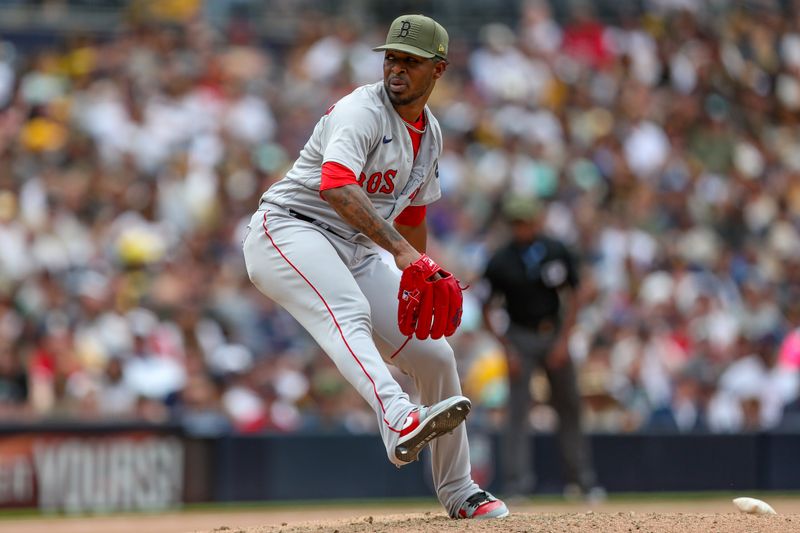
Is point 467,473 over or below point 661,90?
below

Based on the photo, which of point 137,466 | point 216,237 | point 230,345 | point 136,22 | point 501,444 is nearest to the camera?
point 137,466

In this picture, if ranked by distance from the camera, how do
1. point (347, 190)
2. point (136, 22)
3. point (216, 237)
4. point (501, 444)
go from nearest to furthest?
point (347, 190) → point (501, 444) → point (216, 237) → point (136, 22)

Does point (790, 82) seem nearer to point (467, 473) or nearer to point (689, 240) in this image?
point (689, 240)

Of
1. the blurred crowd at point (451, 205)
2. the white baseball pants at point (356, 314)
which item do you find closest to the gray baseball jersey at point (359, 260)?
the white baseball pants at point (356, 314)

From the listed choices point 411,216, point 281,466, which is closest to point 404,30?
point 411,216

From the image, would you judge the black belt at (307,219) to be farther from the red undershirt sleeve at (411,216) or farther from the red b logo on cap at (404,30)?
the red b logo on cap at (404,30)

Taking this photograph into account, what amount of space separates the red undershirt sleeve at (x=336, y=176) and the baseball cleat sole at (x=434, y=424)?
3.17 feet

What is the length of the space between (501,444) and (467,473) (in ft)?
15.9

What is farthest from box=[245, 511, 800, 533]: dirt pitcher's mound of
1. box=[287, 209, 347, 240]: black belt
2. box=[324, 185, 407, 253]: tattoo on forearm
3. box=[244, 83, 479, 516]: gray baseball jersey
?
box=[287, 209, 347, 240]: black belt

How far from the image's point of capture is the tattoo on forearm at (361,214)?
539 centimetres

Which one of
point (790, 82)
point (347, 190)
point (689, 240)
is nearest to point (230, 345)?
point (689, 240)

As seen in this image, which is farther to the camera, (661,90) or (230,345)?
(661,90)

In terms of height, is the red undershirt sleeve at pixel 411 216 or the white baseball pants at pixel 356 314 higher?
the red undershirt sleeve at pixel 411 216

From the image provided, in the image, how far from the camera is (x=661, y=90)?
1641cm
